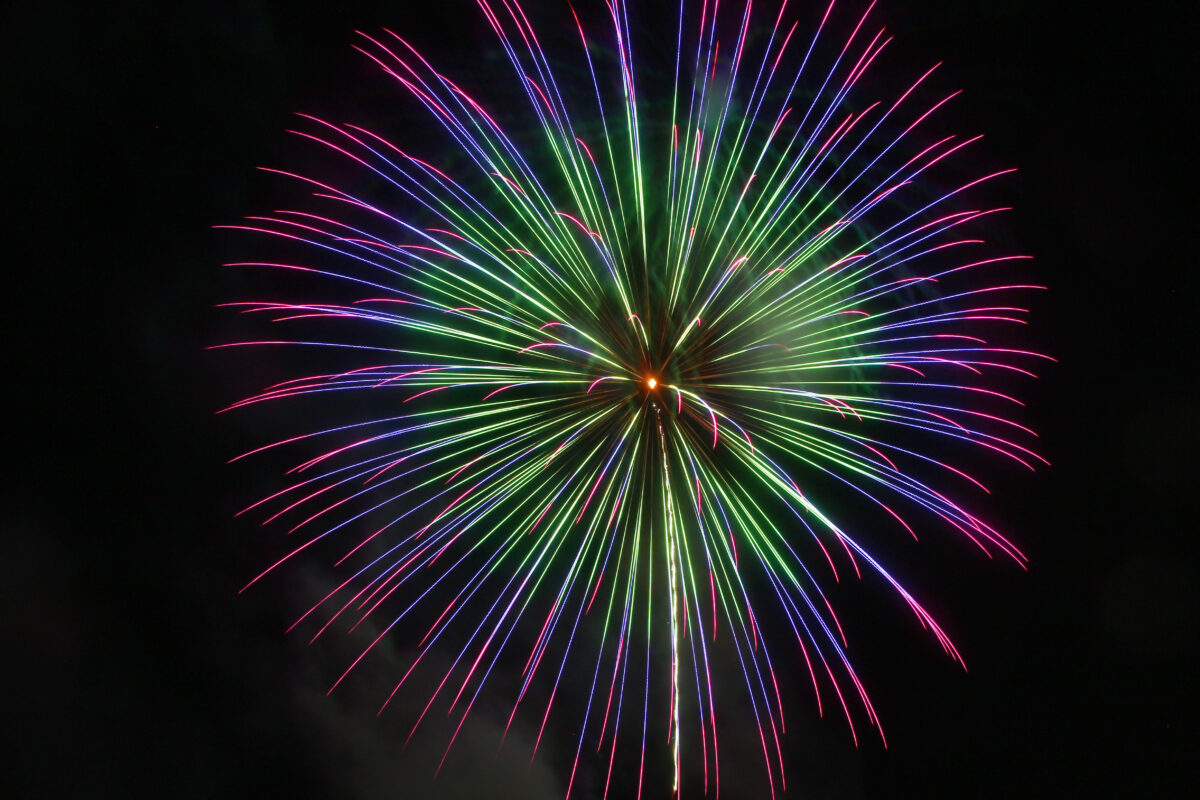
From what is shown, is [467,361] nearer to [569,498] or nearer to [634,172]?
[569,498]

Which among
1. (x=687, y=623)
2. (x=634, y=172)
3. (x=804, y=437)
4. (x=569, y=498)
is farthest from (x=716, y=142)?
(x=687, y=623)

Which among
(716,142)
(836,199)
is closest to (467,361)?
(716,142)

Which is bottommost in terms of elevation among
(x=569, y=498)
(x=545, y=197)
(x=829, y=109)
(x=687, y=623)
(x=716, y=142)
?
(x=687, y=623)

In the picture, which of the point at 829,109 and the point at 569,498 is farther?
the point at 569,498

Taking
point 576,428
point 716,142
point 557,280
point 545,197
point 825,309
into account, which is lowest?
Answer: point 576,428

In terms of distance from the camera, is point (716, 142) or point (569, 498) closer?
point (716, 142)

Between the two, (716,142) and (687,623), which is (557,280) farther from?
(687,623)

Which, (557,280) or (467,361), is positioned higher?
(557,280)

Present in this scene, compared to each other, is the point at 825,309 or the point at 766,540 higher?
the point at 825,309
